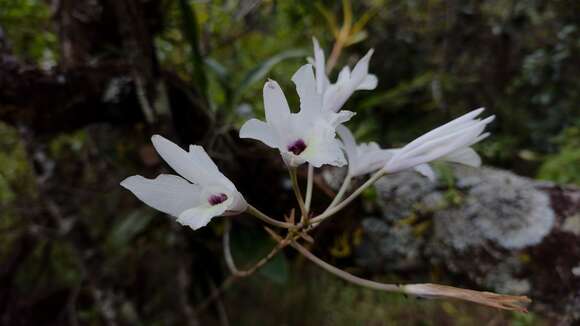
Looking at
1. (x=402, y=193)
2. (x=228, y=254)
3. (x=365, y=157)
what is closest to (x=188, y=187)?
(x=365, y=157)

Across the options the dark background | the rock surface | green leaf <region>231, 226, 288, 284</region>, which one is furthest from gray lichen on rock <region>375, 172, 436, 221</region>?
green leaf <region>231, 226, 288, 284</region>

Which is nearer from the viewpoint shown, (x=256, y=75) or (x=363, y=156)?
(x=363, y=156)

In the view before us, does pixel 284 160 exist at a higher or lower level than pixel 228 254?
higher

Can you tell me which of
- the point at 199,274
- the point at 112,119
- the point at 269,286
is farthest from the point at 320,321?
the point at 112,119

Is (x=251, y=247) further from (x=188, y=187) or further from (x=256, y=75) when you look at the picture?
(x=188, y=187)

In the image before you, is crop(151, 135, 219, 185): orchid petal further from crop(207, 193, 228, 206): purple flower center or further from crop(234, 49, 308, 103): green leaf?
crop(234, 49, 308, 103): green leaf

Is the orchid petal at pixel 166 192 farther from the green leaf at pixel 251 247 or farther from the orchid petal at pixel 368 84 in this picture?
the green leaf at pixel 251 247

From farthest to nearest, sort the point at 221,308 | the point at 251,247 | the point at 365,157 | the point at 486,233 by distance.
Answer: the point at 221,308 < the point at 251,247 < the point at 486,233 < the point at 365,157
